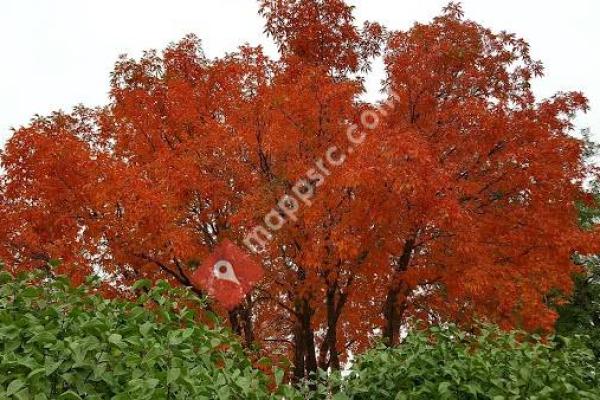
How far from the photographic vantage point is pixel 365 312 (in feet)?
46.7

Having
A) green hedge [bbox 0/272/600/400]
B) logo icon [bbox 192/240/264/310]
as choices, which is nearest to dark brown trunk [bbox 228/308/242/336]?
logo icon [bbox 192/240/264/310]

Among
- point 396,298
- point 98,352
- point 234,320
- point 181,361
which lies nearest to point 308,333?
point 234,320

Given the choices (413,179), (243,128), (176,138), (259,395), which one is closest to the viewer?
(259,395)

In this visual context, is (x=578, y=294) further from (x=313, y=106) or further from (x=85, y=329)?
(x=85, y=329)

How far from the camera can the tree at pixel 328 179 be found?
9.85 metres

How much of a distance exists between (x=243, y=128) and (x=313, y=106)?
140 centimetres

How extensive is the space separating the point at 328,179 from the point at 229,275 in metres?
2.80

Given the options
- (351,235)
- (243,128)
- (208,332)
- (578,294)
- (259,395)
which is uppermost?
(578,294)

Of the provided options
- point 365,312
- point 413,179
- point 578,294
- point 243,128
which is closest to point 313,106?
point 243,128

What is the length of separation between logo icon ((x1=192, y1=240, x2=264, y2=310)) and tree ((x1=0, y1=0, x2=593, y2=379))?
36cm

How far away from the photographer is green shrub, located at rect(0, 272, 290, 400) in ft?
11.2

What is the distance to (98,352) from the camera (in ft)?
12.1

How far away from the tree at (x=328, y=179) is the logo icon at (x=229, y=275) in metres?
0.36

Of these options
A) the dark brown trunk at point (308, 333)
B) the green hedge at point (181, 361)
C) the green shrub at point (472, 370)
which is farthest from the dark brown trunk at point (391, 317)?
the green shrub at point (472, 370)
